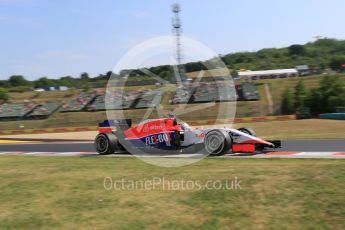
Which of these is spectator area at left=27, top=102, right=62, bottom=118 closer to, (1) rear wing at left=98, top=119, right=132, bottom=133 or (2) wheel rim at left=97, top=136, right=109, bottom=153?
(1) rear wing at left=98, top=119, right=132, bottom=133

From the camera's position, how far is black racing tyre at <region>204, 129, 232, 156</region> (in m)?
14.5

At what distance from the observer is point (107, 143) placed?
17.0 meters

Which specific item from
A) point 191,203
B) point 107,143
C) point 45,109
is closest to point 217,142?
point 107,143

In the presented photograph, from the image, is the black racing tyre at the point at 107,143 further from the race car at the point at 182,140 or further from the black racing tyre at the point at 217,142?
the black racing tyre at the point at 217,142

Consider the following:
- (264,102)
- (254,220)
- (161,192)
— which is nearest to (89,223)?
(161,192)

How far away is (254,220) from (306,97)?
132 ft

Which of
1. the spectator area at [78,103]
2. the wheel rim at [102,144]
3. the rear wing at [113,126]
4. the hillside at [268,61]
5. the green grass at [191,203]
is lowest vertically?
the green grass at [191,203]

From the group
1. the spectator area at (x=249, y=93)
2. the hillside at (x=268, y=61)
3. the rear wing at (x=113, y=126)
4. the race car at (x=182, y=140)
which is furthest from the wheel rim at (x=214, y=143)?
the hillside at (x=268, y=61)

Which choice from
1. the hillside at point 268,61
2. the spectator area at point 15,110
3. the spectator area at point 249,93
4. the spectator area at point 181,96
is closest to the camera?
the spectator area at point 181,96

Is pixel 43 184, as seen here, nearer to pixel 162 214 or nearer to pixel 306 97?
pixel 162 214

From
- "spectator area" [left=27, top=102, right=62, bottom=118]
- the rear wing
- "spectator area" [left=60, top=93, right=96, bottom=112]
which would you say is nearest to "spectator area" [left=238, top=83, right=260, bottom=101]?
"spectator area" [left=60, top=93, right=96, bottom=112]

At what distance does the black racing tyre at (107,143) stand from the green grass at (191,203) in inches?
257

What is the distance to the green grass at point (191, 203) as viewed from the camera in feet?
24.3

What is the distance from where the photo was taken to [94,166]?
42.1 ft
